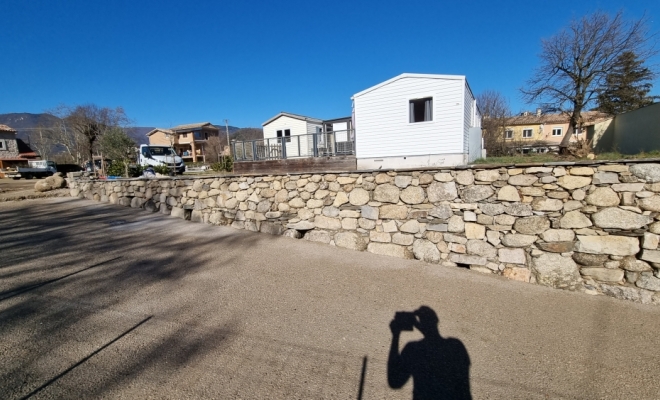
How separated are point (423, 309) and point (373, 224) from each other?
1.83 meters

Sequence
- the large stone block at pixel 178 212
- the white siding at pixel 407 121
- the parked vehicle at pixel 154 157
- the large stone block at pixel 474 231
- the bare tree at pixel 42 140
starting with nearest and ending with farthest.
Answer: the large stone block at pixel 474 231 < the large stone block at pixel 178 212 < the white siding at pixel 407 121 < the parked vehicle at pixel 154 157 < the bare tree at pixel 42 140

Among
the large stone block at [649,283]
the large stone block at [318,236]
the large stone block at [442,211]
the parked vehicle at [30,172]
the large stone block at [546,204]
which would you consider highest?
the parked vehicle at [30,172]

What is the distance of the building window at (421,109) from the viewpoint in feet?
40.8

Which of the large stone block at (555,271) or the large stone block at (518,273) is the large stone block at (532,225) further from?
the large stone block at (518,273)

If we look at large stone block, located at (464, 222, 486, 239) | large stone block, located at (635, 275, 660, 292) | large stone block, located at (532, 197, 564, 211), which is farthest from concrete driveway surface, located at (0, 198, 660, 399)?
large stone block, located at (532, 197, 564, 211)

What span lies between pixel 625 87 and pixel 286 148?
66.8 ft

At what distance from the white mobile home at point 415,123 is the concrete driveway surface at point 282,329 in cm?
950

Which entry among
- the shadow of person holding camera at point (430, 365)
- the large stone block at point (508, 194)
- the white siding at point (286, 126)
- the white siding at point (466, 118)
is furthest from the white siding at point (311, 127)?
the shadow of person holding camera at point (430, 365)

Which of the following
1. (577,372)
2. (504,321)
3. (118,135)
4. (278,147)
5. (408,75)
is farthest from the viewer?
(118,135)

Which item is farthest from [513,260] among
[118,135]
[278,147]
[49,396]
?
[118,135]

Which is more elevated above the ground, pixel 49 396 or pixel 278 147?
pixel 278 147

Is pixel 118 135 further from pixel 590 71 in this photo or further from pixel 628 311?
pixel 590 71

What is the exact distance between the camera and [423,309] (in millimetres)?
2994

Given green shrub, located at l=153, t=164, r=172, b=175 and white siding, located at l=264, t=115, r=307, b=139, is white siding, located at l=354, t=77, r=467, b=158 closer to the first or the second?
white siding, located at l=264, t=115, r=307, b=139
